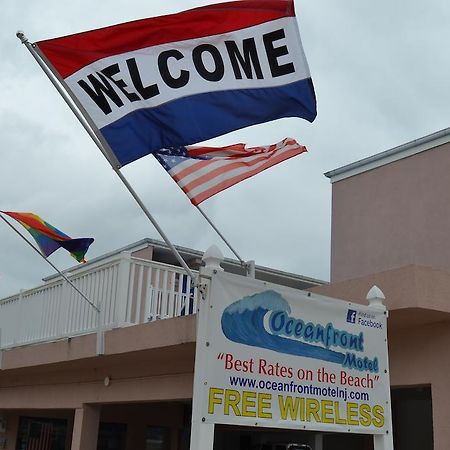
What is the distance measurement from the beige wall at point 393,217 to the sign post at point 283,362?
20.6ft

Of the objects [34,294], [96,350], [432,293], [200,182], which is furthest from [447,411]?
[34,294]

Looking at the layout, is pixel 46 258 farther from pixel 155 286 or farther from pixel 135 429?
pixel 135 429

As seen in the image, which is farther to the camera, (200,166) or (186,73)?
(200,166)

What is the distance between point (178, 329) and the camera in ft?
28.3

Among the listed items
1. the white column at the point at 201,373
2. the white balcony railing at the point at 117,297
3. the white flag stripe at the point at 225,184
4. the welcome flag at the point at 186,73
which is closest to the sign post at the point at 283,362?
the white column at the point at 201,373

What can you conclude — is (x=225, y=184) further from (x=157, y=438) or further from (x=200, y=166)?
(x=157, y=438)

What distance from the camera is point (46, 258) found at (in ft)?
37.1

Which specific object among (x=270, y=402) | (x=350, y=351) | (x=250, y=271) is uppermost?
(x=250, y=271)

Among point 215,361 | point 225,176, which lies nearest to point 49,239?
point 225,176

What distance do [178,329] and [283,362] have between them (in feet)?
12.6

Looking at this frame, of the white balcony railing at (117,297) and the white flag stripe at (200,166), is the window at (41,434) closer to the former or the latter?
the white balcony railing at (117,297)

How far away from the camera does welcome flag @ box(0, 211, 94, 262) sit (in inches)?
433

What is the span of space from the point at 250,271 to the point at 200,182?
1885mm

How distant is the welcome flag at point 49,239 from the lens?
36.1ft
